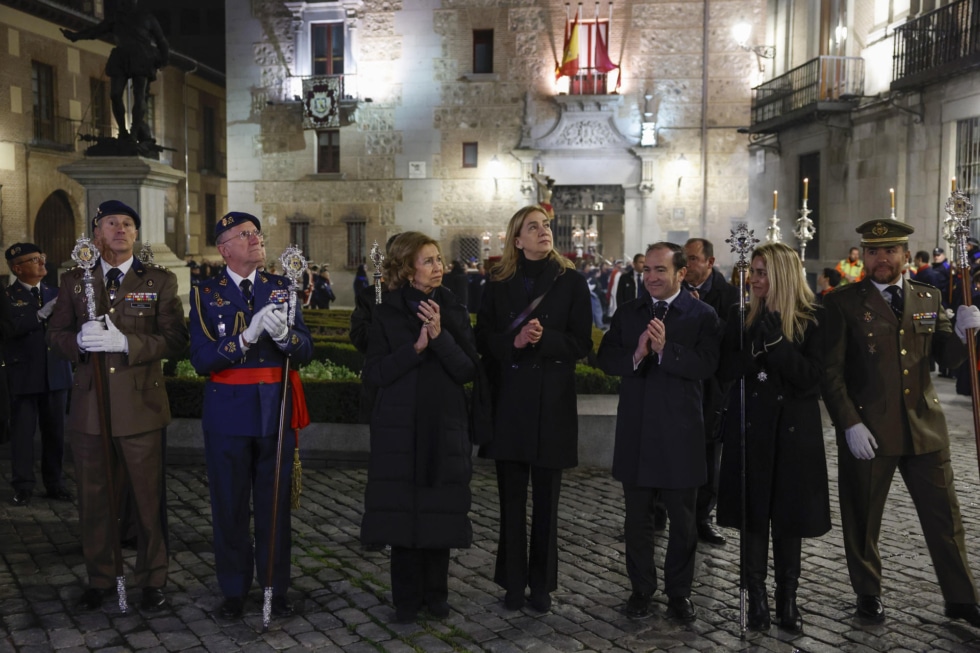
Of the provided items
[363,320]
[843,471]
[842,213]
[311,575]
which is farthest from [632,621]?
[842,213]

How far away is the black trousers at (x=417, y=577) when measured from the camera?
4.90 meters

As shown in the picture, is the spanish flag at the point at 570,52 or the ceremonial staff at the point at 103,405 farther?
the spanish flag at the point at 570,52

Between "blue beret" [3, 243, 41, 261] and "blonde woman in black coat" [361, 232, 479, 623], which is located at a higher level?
"blue beret" [3, 243, 41, 261]

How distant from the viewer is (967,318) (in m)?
4.98

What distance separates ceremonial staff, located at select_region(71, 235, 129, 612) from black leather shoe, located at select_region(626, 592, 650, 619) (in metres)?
2.76

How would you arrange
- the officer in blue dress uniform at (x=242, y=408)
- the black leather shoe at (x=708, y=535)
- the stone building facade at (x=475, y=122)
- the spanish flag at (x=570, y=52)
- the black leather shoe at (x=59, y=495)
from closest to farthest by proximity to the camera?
the officer in blue dress uniform at (x=242, y=408)
the black leather shoe at (x=708, y=535)
the black leather shoe at (x=59, y=495)
the spanish flag at (x=570, y=52)
the stone building facade at (x=475, y=122)

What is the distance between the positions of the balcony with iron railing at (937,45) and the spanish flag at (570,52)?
35.9 ft

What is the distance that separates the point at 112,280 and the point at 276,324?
4.11ft

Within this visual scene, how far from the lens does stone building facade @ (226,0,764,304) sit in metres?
28.0

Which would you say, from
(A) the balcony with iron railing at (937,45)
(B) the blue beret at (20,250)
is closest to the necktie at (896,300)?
(B) the blue beret at (20,250)

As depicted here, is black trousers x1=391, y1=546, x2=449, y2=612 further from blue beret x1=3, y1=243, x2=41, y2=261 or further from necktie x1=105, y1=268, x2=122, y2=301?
blue beret x1=3, y1=243, x2=41, y2=261

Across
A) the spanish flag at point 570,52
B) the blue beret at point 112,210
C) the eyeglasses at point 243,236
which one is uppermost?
the spanish flag at point 570,52

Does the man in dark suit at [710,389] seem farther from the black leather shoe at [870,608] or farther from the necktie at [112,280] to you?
the necktie at [112,280]

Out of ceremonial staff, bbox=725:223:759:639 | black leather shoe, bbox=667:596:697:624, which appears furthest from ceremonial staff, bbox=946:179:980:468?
black leather shoe, bbox=667:596:697:624
